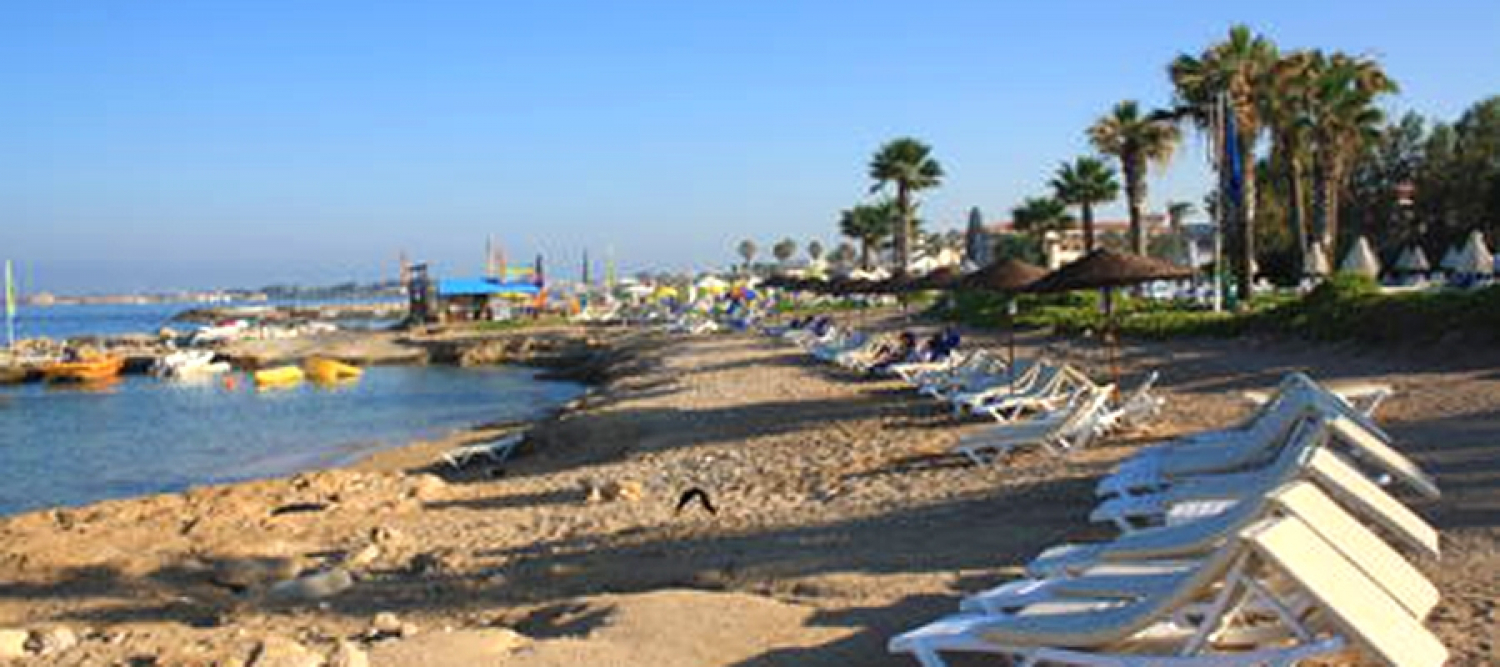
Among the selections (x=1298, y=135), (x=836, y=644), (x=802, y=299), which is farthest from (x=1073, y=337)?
(x=802, y=299)

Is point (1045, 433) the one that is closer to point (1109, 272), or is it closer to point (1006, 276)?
point (1109, 272)

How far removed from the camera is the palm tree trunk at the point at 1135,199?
120 feet

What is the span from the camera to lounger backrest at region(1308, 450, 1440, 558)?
16.9 ft

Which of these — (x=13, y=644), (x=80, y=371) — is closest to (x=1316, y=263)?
(x=13, y=644)

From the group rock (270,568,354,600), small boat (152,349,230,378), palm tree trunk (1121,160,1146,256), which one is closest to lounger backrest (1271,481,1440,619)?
rock (270,568,354,600)

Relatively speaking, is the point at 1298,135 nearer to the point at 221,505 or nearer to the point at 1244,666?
the point at 221,505

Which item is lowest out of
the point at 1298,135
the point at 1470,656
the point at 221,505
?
the point at 221,505

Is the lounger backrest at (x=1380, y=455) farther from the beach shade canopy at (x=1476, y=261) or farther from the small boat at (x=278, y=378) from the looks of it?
the small boat at (x=278, y=378)

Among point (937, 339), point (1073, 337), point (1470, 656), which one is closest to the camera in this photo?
point (1470, 656)

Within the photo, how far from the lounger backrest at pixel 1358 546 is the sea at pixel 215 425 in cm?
1890

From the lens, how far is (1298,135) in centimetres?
3397

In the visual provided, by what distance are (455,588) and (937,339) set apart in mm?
11924

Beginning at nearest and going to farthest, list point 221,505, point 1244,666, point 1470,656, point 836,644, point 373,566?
point 1244,666
point 1470,656
point 836,644
point 373,566
point 221,505

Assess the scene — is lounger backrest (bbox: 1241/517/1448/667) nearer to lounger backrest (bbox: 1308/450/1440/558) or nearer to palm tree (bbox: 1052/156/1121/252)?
lounger backrest (bbox: 1308/450/1440/558)
